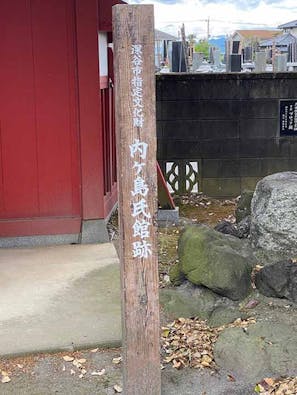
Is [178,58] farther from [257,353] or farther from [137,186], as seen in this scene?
[137,186]

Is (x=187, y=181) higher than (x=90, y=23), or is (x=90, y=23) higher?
(x=90, y=23)

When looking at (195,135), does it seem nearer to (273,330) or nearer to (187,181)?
(187,181)

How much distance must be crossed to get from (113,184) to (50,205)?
1.36 metres

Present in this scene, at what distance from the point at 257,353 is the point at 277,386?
234 millimetres

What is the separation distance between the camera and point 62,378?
3.49 metres

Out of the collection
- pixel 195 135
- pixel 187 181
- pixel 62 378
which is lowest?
pixel 62 378

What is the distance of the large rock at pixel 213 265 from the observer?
4.24m

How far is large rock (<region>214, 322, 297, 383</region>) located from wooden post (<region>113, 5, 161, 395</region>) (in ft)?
1.91

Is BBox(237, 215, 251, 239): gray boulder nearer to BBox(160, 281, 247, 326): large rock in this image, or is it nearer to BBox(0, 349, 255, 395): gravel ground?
BBox(160, 281, 247, 326): large rock

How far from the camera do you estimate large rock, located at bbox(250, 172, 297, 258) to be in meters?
4.81

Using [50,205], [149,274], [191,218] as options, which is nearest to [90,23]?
[50,205]

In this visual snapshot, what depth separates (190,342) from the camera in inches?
151

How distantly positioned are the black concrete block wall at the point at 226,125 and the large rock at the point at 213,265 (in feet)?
12.3

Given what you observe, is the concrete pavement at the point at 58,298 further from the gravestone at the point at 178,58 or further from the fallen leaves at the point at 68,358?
the gravestone at the point at 178,58
